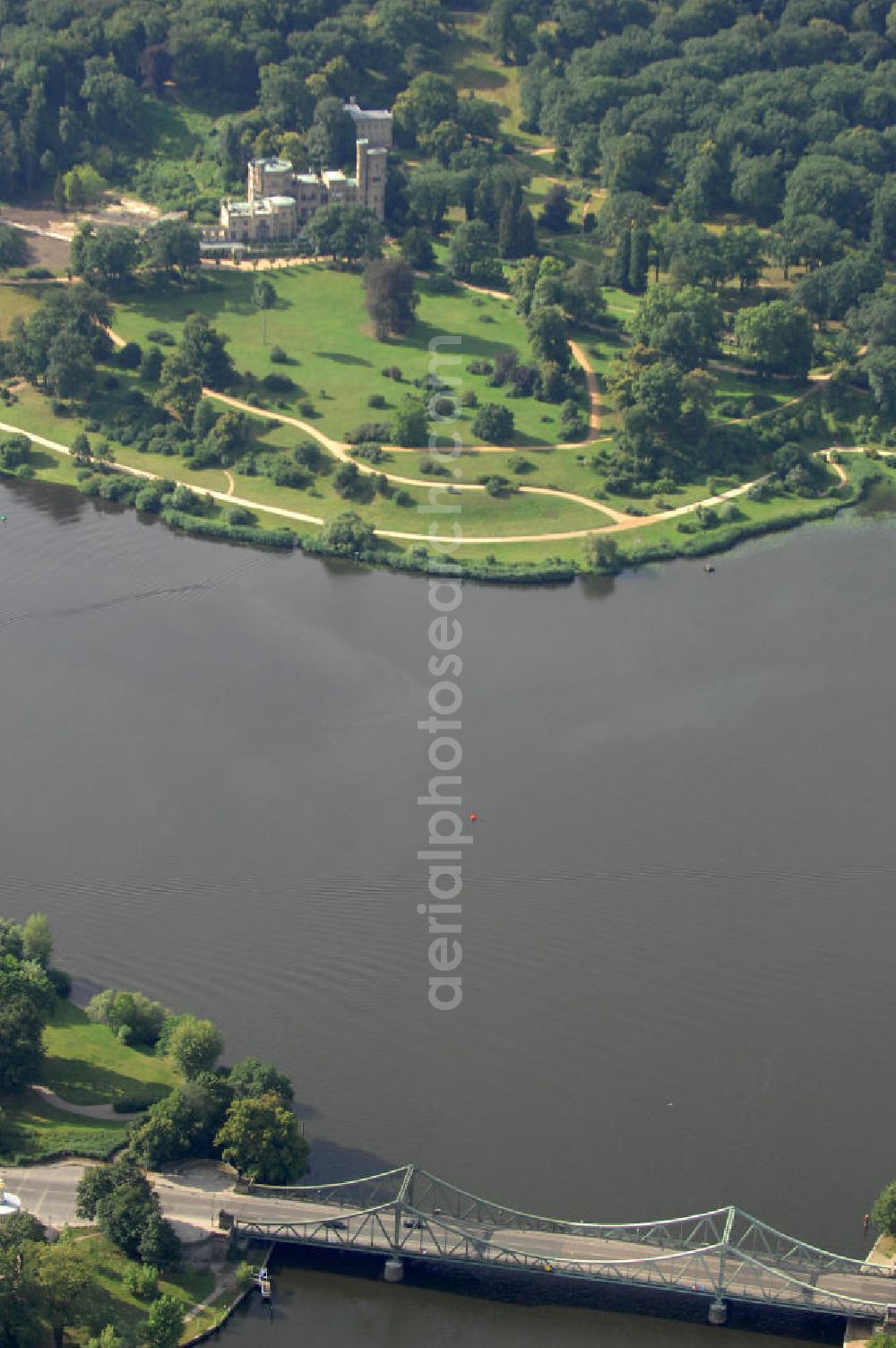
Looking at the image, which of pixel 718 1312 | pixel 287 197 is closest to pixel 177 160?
pixel 287 197

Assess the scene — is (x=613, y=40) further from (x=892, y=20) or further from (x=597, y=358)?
(x=597, y=358)

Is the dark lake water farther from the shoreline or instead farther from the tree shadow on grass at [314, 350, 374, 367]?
the tree shadow on grass at [314, 350, 374, 367]

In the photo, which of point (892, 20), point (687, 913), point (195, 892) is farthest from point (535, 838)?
point (892, 20)

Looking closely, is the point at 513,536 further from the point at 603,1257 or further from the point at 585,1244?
the point at 603,1257

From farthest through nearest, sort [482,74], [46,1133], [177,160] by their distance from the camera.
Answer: [482,74] < [177,160] < [46,1133]

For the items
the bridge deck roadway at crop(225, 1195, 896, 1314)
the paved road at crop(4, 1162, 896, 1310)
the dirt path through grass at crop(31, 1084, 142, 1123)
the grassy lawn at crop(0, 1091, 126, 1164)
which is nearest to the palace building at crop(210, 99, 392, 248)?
the dirt path through grass at crop(31, 1084, 142, 1123)
